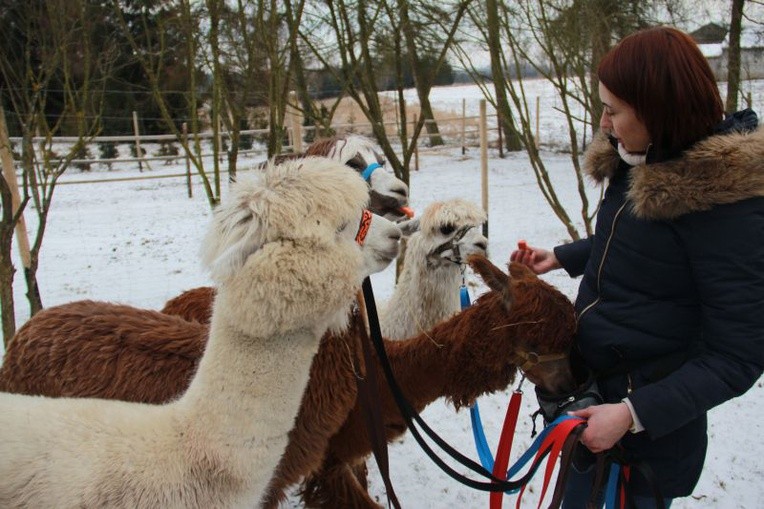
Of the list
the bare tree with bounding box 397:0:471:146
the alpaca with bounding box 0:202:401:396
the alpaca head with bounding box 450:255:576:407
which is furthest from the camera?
the bare tree with bounding box 397:0:471:146

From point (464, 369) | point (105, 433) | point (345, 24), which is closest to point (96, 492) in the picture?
point (105, 433)

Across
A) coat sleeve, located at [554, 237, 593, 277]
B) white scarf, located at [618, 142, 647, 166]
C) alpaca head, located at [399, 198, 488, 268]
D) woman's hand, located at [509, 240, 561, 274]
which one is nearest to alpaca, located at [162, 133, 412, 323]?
alpaca head, located at [399, 198, 488, 268]

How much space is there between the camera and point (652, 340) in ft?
4.80

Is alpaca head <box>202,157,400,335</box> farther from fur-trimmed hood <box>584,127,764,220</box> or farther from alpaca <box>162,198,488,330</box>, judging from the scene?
alpaca <box>162,198,488,330</box>

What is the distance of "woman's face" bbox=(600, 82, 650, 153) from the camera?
1.42m

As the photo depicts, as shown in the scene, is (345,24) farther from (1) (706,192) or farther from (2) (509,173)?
(2) (509,173)

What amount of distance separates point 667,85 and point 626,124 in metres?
0.13

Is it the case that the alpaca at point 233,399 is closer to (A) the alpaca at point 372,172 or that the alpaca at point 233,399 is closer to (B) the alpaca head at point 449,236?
(A) the alpaca at point 372,172

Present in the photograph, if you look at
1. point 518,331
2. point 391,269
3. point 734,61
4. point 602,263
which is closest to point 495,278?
point 518,331

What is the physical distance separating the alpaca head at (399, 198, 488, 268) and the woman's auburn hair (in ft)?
6.62

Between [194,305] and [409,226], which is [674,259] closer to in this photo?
[409,226]

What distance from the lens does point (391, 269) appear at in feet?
26.2

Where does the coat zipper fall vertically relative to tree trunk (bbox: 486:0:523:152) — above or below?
below

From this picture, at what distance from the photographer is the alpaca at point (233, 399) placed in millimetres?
1414
